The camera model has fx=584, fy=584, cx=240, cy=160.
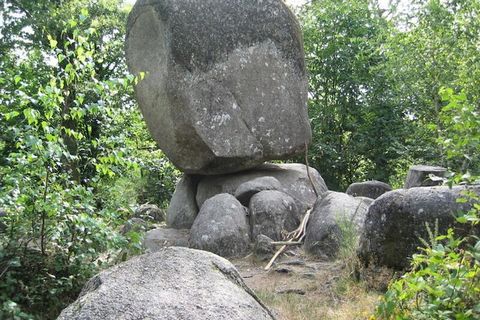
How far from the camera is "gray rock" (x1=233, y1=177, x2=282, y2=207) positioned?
8.91m

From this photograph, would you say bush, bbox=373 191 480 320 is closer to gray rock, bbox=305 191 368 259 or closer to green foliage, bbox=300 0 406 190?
gray rock, bbox=305 191 368 259

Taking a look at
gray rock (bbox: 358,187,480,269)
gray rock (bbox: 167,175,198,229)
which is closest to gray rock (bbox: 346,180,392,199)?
gray rock (bbox: 167,175,198,229)

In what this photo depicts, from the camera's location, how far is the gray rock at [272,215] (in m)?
8.15

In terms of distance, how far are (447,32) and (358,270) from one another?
22.6 ft

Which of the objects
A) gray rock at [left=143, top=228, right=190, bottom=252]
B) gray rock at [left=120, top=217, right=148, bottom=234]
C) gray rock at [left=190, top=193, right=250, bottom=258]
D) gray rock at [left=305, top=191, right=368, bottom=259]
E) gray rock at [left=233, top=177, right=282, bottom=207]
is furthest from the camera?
gray rock at [left=233, top=177, right=282, bottom=207]

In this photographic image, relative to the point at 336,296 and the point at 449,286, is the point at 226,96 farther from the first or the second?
the point at 449,286

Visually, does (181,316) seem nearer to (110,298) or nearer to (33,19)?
(110,298)

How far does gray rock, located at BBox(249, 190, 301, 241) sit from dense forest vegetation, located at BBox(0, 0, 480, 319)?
1.53 meters

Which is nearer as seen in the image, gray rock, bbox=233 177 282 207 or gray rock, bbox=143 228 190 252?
gray rock, bbox=143 228 190 252

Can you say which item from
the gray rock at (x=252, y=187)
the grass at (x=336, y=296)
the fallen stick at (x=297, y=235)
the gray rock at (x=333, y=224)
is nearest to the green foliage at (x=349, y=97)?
the gray rock at (x=252, y=187)

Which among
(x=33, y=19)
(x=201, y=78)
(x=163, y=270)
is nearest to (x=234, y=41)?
(x=201, y=78)

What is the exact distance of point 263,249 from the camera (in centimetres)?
755

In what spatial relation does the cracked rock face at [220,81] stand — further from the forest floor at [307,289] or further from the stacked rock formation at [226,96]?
the forest floor at [307,289]

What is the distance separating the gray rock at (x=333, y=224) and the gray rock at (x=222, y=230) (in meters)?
0.90
